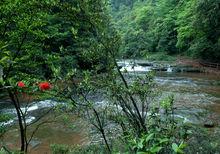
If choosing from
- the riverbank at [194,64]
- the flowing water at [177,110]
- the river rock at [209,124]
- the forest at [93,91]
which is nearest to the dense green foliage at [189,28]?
the riverbank at [194,64]

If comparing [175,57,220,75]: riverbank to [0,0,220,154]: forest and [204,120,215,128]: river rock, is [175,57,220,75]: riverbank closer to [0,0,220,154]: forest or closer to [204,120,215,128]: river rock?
[0,0,220,154]: forest

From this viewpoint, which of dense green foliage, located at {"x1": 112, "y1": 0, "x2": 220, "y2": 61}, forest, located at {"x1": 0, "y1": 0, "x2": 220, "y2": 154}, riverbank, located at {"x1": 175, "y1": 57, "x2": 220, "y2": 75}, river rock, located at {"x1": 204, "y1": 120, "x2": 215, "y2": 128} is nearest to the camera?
forest, located at {"x1": 0, "y1": 0, "x2": 220, "y2": 154}

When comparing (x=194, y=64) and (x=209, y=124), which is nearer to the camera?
(x=209, y=124)

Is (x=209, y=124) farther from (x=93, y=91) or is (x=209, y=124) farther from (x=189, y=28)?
(x=189, y=28)

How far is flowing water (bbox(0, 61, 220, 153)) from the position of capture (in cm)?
1464

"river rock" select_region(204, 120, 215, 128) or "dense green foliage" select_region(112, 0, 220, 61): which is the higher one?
"dense green foliage" select_region(112, 0, 220, 61)

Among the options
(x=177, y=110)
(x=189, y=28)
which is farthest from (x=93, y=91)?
(x=189, y=28)

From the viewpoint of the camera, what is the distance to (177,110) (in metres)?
18.5

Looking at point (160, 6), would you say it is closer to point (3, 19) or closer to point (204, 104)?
point (204, 104)

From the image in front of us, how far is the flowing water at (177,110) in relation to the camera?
1464cm

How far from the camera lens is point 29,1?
7219 millimetres

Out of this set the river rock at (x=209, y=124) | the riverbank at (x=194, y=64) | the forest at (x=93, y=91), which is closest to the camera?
the forest at (x=93, y=91)

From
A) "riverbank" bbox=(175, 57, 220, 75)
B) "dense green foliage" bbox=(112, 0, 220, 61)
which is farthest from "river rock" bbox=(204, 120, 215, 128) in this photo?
"riverbank" bbox=(175, 57, 220, 75)

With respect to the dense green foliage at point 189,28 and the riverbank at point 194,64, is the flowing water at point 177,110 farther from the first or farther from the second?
the dense green foliage at point 189,28
